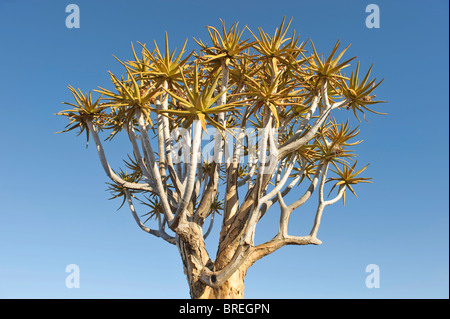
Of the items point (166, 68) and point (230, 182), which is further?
point (230, 182)

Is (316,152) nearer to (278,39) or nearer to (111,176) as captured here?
(278,39)

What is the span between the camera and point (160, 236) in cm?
1007
